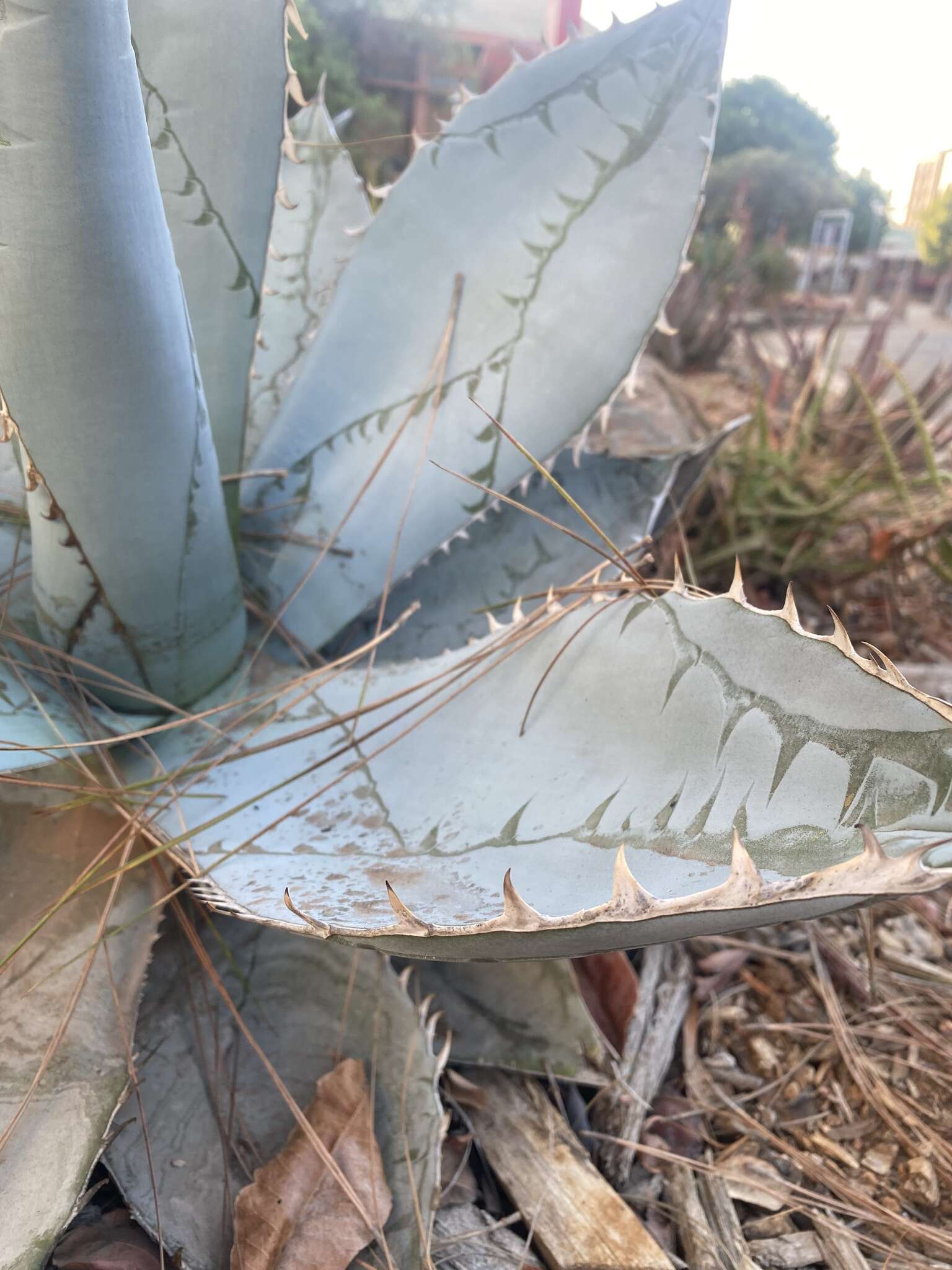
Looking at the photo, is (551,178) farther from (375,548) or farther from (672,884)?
(672,884)

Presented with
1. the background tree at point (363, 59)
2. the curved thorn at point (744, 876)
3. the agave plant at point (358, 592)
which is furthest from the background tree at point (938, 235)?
the curved thorn at point (744, 876)

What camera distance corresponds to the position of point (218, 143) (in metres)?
0.71

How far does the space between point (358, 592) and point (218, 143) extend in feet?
1.27

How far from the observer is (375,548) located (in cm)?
84

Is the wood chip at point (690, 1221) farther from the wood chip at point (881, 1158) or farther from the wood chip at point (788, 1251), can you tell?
the wood chip at point (881, 1158)

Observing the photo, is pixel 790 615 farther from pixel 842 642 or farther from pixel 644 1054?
pixel 644 1054

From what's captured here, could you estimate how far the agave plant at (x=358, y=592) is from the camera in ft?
1.52

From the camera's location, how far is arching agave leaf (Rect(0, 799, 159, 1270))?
1.54ft

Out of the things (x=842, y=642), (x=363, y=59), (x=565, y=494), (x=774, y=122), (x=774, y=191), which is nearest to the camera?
(x=842, y=642)

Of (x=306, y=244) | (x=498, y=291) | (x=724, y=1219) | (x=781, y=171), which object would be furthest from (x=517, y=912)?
(x=781, y=171)

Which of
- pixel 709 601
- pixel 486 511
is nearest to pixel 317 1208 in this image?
pixel 709 601

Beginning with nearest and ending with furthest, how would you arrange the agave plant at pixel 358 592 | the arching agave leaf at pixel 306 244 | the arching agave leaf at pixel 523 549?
the agave plant at pixel 358 592
the arching agave leaf at pixel 523 549
the arching agave leaf at pixel 306 244

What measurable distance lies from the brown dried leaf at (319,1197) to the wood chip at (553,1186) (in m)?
0.12

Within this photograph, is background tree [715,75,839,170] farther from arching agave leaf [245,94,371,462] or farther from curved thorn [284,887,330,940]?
curved thorn [284,887,330,940]
